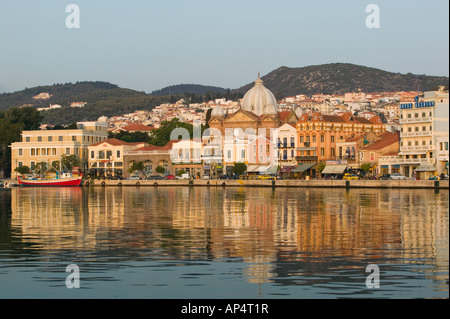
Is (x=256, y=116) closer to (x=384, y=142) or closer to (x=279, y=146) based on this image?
(x=279, y=146)

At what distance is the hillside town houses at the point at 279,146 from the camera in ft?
256

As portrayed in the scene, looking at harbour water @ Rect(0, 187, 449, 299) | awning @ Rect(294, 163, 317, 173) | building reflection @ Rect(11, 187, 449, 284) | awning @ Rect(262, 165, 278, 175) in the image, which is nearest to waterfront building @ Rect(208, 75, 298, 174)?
awning @ Rect(262, 165, 278, 175)

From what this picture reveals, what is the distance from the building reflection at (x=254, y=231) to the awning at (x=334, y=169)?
1509 inches

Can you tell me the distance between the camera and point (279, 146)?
3752 inches

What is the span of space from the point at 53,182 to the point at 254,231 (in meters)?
67.9

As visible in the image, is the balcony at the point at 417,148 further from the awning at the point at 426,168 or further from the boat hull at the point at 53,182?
the boat hull at the point at 53,182

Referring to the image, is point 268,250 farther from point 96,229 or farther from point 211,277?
point 96,229

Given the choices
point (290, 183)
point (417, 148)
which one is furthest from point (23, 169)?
point (417, 148)

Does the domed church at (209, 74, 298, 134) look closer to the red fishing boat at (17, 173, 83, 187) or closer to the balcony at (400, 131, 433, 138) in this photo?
the red fishing boat at (17, 173, 83, 187)

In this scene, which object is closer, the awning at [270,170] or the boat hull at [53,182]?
the boat hull at [53,182]

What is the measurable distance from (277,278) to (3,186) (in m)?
81.5

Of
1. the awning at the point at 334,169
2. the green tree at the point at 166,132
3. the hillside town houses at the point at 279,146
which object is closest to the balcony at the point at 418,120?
the hillside town houses at the point at 279,146

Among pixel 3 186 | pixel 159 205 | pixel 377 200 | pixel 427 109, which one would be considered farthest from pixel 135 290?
pixel 3 186

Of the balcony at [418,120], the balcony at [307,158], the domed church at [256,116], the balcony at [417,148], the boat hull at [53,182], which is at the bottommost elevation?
the boat hull at [53,182]
